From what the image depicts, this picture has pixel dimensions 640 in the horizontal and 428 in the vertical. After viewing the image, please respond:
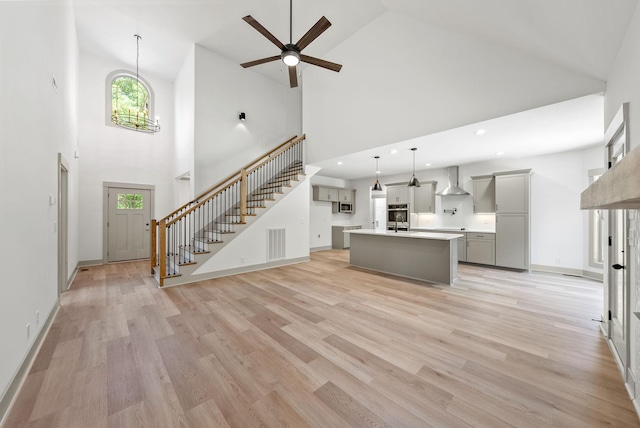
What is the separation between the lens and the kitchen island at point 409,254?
4.59 m

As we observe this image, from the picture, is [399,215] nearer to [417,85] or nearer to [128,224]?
[417,85]

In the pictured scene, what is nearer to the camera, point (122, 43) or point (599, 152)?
point (599, 152)

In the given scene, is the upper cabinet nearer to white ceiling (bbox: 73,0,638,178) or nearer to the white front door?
white ceiling (bbox: 73,0,638,178)

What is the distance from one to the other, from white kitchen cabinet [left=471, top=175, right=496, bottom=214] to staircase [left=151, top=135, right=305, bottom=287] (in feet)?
14.6

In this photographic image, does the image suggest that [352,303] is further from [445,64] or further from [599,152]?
[599,152]

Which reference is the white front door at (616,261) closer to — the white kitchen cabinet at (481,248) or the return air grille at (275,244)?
the white kitchen cabinet at (481,248)

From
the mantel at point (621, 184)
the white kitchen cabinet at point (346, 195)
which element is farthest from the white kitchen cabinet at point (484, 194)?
the mantel at point (621, 184)

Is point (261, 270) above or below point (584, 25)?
below

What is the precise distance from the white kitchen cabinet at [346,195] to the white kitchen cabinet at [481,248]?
4.31 m

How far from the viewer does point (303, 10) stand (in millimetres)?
4922

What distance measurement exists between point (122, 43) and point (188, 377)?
7.50 meters

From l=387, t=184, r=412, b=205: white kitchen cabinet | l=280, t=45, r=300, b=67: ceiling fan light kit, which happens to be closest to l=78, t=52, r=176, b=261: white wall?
l=280, t=45, r=300, b=67: ceiling fan light kit

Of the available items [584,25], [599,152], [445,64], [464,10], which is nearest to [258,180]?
[445,64]

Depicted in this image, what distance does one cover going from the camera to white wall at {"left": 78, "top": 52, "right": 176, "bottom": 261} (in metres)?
6.20
